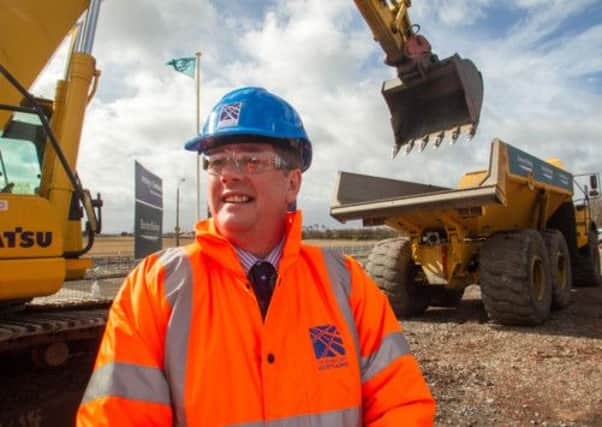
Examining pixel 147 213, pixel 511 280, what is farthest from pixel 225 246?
pixel 147 213

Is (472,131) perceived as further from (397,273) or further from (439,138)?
(397,273)

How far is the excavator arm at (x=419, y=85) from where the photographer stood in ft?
24.1

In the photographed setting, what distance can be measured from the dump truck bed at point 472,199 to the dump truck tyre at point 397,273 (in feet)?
1.18

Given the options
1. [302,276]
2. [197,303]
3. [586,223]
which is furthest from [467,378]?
[586,223]

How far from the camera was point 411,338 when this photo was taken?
6.41 meters

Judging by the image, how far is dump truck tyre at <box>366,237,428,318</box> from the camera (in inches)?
298

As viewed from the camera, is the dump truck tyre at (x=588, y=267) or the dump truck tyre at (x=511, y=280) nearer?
the dump truck tyre at (x=511, y=280)

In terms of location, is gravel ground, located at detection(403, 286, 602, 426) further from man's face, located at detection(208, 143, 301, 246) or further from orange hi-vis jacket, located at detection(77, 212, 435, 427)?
man's face, located at detection(208, 143, 301, 246)

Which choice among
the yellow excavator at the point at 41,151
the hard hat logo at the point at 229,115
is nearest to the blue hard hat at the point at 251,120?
the hard hat logo at the point at 229,115

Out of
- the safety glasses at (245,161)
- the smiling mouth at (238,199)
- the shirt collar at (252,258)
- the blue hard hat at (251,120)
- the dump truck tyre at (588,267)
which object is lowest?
the dump truck tyre at (588,267)

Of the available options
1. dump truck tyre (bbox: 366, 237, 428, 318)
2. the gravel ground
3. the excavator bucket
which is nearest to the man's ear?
the gravel ground

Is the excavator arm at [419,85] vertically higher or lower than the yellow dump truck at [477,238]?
higher

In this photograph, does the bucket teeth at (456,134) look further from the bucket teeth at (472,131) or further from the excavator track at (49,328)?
the excavator track at (49,328)

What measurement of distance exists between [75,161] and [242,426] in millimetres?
2951
